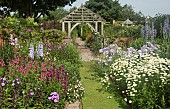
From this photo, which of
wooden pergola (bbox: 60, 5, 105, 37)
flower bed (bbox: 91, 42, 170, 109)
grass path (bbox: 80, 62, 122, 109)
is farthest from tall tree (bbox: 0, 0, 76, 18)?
flower bed (bbox: 91, 42, 170, 109)

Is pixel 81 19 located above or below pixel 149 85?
above

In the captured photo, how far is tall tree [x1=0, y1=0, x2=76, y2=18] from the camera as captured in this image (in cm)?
3191

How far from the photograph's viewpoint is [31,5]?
32.1 metres

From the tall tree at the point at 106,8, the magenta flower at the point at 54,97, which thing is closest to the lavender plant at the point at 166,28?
the magenta flower at the point at 54,97

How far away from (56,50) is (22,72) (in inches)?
191

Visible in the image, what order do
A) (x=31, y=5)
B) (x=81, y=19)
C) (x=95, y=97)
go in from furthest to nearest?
(x=31, y=5) → (x=81, y=19) → (x=95, y=97)

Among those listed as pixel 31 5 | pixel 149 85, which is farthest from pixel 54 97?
pixel 31 5

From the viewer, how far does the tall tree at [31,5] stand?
31.9 metres

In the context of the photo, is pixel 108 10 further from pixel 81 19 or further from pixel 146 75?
pixel 146 75

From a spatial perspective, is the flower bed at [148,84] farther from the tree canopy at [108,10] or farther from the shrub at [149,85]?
the tree canopy at [108,10]

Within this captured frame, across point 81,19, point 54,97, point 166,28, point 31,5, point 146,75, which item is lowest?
point 54,97

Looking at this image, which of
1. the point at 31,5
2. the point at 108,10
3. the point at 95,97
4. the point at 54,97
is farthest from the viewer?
the point at 108,10

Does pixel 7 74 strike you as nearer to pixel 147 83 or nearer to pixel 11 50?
pixel 11 50

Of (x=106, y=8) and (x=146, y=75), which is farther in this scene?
(x=106, y=8)
